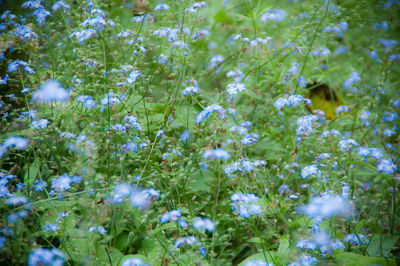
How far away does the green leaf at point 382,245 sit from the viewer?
8.00ft

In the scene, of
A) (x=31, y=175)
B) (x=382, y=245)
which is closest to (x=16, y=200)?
(x=31, y=175)

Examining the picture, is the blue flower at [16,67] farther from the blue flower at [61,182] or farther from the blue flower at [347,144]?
the blue flower at [347,144]

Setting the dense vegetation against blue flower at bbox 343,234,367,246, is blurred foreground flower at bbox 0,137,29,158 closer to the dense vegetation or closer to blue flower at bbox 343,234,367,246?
the dense vegetation

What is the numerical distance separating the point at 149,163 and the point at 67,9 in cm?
212

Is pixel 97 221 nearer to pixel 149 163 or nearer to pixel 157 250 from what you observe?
pixel 157 250

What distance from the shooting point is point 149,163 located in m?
2.83

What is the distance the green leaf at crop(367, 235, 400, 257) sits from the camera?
244 centimetres

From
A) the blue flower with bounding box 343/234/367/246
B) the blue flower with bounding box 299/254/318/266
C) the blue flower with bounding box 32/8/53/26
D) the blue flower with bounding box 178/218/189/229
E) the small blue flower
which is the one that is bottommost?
the blue flower with bounding box 299/254/318/266

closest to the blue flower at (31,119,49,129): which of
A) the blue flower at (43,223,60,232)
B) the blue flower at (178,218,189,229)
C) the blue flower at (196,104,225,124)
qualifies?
the blue flower at (43,223,60,232)

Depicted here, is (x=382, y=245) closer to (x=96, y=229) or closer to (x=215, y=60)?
(x=96, y=229)

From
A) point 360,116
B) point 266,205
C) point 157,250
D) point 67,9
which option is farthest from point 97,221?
point 360,116

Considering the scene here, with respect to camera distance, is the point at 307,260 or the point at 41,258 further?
the point at 307,260

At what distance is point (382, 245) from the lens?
97.3 inches

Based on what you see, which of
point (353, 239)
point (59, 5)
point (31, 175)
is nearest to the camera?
point (353, 239)
